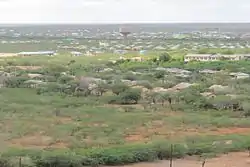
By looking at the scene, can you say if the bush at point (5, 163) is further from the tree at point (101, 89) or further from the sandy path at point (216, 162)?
the tree at point (101, 89)

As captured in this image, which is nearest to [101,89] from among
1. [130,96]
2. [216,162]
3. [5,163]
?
[130,96]

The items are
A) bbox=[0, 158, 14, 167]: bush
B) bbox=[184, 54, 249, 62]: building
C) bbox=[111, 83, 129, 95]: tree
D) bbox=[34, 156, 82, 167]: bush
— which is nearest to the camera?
bbox=[0, 158, 14, 167]: bush

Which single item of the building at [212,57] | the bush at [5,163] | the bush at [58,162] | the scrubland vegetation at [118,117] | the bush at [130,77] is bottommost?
the building at [212,57]

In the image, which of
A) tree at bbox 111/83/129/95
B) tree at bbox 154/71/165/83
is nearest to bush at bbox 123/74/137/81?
Answer: tree at bbox 154/71/165/83

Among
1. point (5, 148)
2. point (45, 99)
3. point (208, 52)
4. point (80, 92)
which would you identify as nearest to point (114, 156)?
point (5, 148)

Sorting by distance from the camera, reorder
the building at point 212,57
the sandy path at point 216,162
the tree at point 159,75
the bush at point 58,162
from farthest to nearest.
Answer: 1. the building at point 212,57
2. the tree at point 159,75
3. the sandy path at point 216,162
4. the bush at point 58,162

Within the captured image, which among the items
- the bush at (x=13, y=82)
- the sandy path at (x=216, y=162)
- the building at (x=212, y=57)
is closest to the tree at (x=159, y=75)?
the bush at (x=13, y=82)

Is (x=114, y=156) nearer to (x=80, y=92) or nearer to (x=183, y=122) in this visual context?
(x=183, y=122)

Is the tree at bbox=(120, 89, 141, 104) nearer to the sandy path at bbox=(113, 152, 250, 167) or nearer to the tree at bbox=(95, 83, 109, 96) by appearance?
the tree at bbox=(95, 83, 109, 96)

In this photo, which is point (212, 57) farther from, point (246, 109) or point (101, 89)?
point (246, 109)
